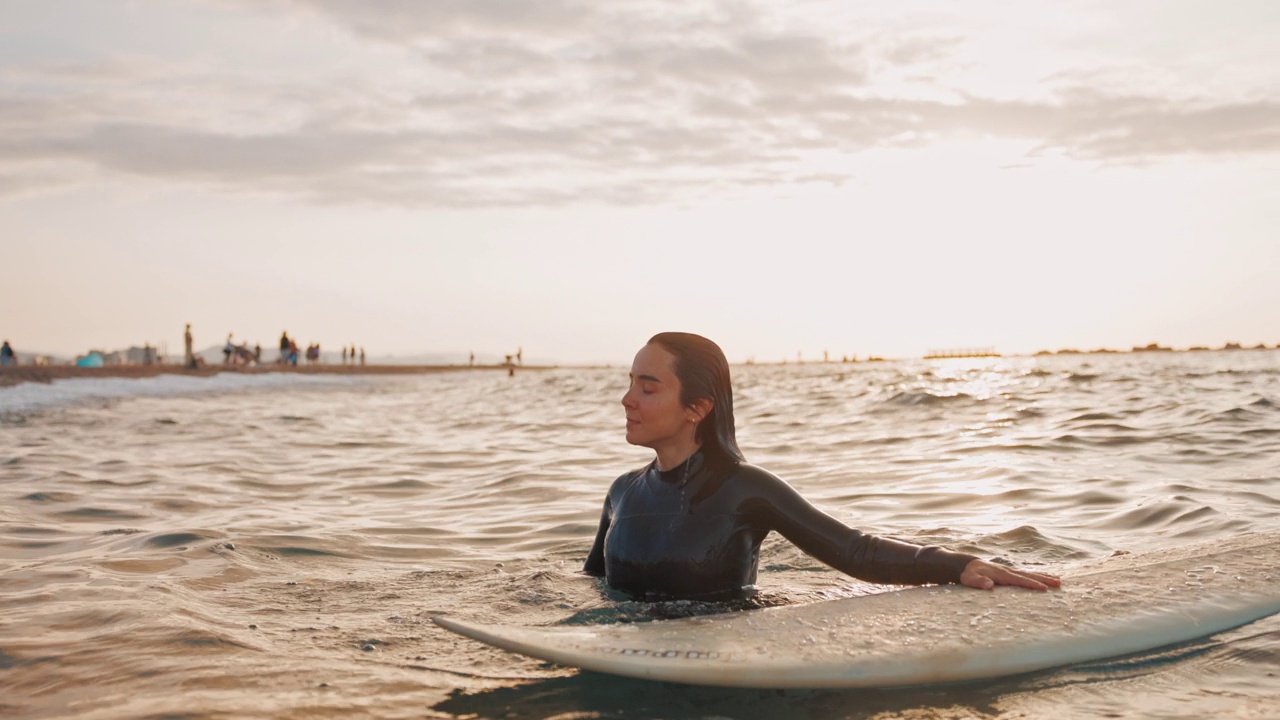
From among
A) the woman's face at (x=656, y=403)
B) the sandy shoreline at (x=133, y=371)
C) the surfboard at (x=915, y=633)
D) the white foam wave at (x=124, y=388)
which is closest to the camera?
the surfboard at (x=915, y=633)

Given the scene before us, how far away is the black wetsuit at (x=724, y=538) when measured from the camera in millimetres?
4242

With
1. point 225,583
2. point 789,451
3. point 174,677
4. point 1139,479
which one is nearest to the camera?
point 174,677

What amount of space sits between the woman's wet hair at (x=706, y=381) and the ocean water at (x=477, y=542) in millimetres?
698

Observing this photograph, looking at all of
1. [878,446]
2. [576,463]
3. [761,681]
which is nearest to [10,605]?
[761,681]

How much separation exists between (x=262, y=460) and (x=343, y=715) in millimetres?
10032

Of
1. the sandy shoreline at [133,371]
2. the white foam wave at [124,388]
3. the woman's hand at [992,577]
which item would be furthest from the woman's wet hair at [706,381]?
the sandy shoreline at [133,371]

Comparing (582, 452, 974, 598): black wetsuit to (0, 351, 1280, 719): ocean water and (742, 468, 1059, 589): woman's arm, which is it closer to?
(742, 468, 1059, 589): woman's arm

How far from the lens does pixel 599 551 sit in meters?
4.99

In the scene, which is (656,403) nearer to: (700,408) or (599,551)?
(700,408)

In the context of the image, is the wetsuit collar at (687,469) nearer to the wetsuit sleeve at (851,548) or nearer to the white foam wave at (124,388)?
the wetsuit sleeve at (851,548)

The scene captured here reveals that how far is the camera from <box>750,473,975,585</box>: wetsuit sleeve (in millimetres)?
4219

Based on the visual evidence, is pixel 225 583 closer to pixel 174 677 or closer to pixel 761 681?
pixel 174 677

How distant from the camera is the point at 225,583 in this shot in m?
5.63

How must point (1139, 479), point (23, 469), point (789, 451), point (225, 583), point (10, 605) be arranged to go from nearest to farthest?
point (10, 605), point (225, 583), point (1139, 479), point (23, 469), point (789, 451)
